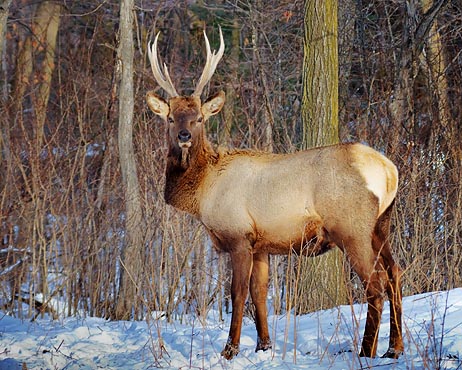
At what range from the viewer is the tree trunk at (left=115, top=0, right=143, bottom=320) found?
9.95m

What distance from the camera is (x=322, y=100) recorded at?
30.0ft

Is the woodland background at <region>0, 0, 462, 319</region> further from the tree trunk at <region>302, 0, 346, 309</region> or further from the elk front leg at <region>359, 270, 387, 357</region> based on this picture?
the elk front leg at <region>359, 270, 387, 357</region>

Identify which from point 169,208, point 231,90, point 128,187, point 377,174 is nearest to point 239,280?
point 377,174

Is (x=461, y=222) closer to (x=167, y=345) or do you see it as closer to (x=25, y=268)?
(x=167, y=345)

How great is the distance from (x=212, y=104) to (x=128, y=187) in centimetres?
254

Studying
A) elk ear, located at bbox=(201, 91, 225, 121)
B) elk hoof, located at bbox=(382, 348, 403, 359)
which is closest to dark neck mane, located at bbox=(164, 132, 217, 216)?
elk ear, located at bbox=(201, 91, 225, 121)

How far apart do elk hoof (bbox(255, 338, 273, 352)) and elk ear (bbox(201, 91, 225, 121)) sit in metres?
2.35

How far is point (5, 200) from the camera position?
10.9 metres

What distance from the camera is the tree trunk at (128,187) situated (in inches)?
392

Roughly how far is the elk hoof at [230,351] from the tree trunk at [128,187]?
311 cm

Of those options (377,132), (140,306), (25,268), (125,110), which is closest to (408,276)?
(377,132)

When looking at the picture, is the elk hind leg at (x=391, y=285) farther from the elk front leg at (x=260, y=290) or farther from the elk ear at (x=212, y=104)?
the elk ear at (x=212, y=104)

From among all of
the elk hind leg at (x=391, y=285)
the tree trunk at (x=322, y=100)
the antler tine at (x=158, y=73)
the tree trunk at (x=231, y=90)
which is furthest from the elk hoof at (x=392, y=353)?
the tree trunk at (x=231, y=90)

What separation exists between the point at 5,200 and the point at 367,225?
20.0ft
